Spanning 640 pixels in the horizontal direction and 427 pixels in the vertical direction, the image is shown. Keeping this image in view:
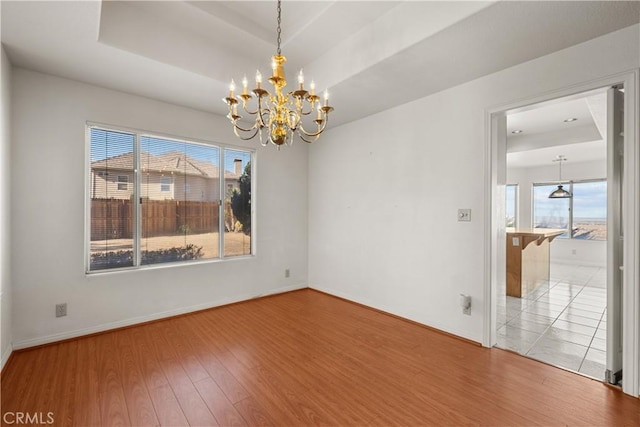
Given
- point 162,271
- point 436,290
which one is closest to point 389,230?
point 436,290

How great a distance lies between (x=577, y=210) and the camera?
308 inches

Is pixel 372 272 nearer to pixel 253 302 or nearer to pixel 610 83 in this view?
pixel 253 302

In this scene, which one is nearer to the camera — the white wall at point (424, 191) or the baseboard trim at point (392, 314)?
the white wall at point (424, 191)

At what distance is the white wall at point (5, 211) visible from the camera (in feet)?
7.70

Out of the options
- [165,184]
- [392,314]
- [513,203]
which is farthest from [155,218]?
[513,203]

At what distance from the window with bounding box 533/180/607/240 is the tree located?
8.73 metres

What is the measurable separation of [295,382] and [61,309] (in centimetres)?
263

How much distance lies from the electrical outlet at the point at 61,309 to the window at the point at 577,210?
10.7 m

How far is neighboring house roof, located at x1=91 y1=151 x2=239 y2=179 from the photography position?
3295mm

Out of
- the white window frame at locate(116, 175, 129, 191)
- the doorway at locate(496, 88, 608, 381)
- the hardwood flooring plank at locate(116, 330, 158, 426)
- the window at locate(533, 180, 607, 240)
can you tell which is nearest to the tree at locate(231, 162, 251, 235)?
the white window frame at locate(116, 175, 129, 191)

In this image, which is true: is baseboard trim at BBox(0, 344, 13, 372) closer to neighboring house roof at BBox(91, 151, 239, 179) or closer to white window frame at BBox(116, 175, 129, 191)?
white window frame at BBox(116, 175, 129, 191)

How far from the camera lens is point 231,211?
14.1ft

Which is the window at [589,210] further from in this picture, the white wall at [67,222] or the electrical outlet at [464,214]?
the white wall at [67,222]

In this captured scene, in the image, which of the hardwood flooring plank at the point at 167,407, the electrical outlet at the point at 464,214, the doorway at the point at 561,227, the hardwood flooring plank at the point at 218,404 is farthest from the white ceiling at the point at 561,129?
the hardwood flooring plank at the point at 167,407
